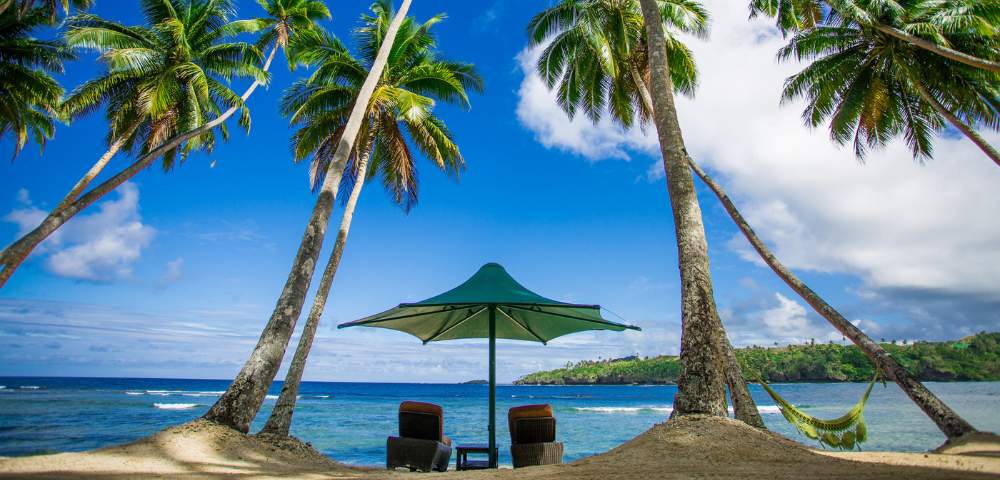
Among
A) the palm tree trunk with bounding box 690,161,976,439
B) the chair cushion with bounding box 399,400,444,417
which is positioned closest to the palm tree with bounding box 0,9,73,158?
the chair cushion with bounding box 399,400,444,417

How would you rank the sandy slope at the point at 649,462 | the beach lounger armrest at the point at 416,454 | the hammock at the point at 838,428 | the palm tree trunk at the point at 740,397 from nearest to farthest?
the sandy slope at the point at 649,462, the palm tree trunk at the point at 740,397, the beach lounger armrest at the point at 416,454, the hammock at the point at 838,428

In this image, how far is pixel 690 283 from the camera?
5.68m

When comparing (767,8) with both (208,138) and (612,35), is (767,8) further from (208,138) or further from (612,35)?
(208,138)

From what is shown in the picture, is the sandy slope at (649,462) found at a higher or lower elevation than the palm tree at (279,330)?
lower

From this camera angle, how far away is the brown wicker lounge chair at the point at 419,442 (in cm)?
629

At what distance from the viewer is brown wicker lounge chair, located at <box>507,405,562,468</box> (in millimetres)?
6422

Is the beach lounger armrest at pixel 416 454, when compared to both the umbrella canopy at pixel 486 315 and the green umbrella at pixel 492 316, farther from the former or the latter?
the umbrella canopy at pixel 486 315

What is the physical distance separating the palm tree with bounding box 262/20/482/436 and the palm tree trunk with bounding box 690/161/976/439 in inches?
238

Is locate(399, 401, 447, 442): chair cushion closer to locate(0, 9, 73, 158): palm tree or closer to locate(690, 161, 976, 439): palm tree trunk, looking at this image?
locate(690, 161, 976, 439): palm tree trunk

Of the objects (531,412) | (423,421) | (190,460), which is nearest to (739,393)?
(531,412)

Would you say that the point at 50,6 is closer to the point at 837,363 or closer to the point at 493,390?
the point at 493,390

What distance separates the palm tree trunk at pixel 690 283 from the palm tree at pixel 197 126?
30.1 feet

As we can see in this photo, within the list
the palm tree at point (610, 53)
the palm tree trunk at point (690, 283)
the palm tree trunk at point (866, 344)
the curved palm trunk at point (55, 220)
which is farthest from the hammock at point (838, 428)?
the curved palm trunk at point (55, 220)

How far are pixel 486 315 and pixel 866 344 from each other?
505 cm
